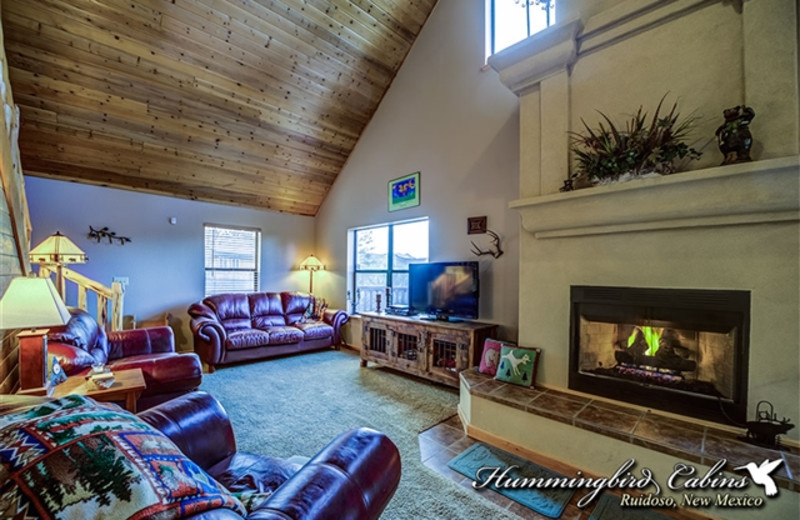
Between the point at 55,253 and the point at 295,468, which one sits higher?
the point at 55,253

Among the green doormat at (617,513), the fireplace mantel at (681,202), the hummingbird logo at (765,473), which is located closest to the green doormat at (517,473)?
the green doormat at (617,513)

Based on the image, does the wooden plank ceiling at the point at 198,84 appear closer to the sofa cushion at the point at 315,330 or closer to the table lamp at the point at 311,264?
the table lamp at the point at 311,264

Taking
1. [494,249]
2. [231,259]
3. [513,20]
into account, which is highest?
[513,20]

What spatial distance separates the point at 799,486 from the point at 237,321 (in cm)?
563

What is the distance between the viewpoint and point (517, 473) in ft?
7.07

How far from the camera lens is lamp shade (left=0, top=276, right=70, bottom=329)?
5.49 ft

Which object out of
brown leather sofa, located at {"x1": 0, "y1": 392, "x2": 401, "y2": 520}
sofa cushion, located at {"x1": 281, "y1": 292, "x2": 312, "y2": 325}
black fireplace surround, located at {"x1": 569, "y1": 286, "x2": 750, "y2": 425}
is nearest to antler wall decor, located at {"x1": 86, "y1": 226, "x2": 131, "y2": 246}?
sofa cushion, located at {"x1": 281, "y1": 292, "x2": 312, "y2": 325}

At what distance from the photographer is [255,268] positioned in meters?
6.06

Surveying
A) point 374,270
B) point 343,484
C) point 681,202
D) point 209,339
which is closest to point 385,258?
point 374,270

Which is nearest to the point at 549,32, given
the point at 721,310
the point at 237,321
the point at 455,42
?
the point at 455,42

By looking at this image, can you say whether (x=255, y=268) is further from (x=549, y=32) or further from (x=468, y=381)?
(x=549, y=32)

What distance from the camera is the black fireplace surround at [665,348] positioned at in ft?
6.59

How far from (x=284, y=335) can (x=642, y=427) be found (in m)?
4.32

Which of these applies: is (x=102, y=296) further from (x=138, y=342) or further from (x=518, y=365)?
(x=518, y=365)
